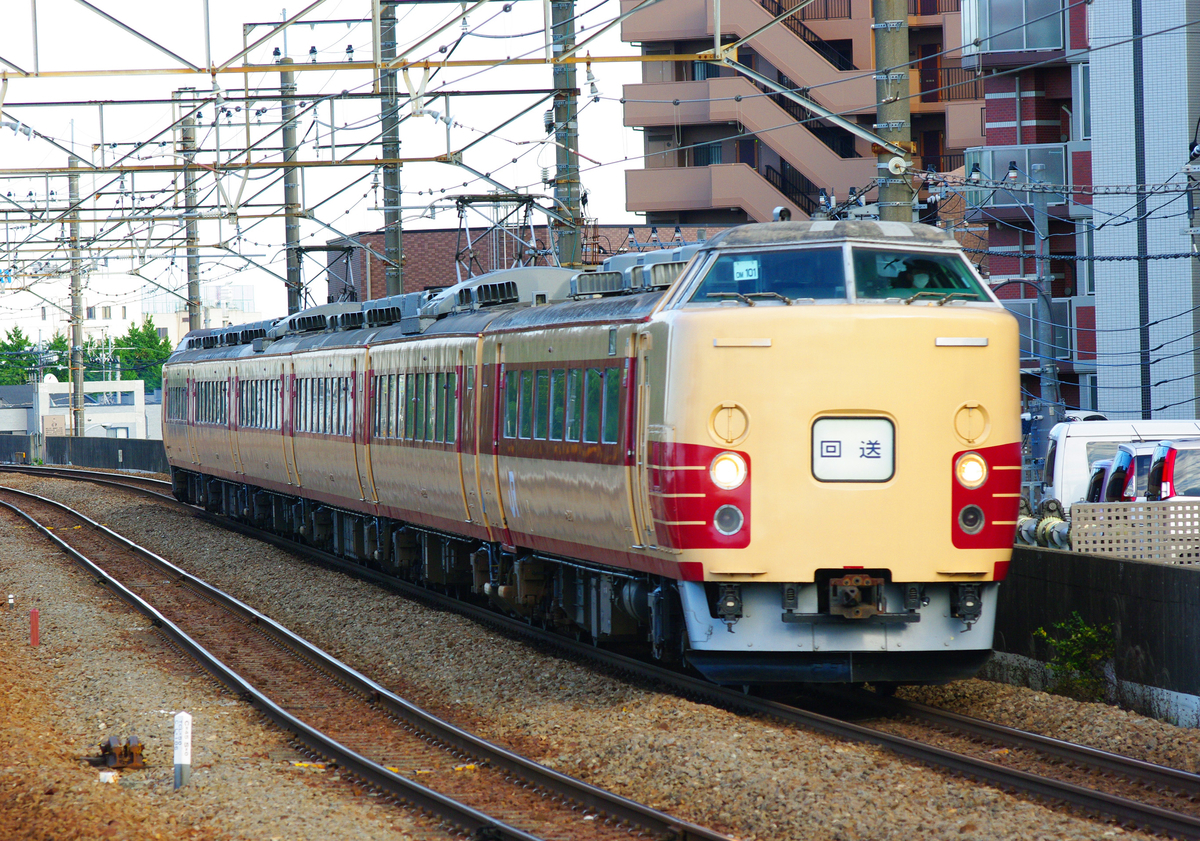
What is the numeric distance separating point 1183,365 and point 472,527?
54.0 ft

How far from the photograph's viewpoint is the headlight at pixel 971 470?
396 inches

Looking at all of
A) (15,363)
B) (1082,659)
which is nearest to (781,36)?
(1082,659)

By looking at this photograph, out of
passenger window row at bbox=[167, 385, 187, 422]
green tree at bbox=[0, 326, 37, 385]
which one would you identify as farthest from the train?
green tree at bbox=[0, 326, 37, 385]

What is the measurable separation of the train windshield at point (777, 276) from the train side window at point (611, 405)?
1192mm

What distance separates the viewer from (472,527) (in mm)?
15805

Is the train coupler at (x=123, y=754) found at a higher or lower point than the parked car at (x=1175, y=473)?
lower

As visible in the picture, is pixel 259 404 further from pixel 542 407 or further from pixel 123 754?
pixel 123 754

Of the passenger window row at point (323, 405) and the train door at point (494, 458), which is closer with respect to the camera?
the train door at point (494, 458)

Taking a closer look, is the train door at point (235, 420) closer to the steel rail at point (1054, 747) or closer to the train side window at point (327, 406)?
the train side window at point (327, 406)

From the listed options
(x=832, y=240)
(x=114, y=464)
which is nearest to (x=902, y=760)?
(x=832, y=240)

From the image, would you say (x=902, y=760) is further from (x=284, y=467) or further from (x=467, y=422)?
(x=284, y=467)

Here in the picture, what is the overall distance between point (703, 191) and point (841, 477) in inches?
1638

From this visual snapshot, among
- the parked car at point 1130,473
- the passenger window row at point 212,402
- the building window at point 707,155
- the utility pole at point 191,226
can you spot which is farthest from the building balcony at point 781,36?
the parked car at point 1130,473

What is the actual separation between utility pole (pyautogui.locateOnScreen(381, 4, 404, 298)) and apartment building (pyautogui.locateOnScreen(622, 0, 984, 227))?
84.1 feet
